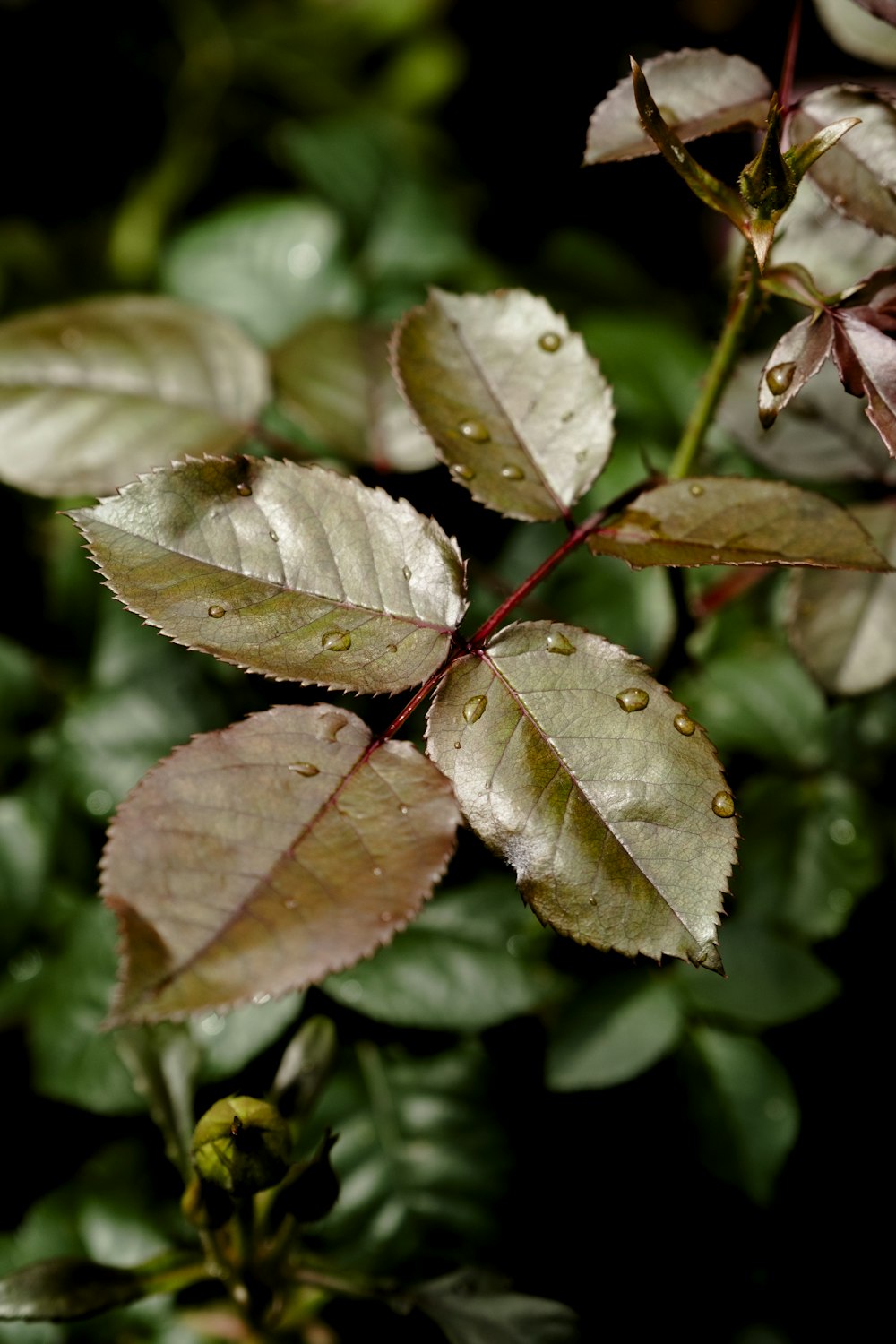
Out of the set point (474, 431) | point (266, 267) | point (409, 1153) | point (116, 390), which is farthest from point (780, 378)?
point (266, 267)

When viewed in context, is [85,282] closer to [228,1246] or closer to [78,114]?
[78,114]

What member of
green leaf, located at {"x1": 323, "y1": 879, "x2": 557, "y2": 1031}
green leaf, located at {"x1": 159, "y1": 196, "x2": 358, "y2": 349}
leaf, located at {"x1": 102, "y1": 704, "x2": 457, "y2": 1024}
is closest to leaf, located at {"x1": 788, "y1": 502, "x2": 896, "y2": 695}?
green leaf, located at {"x1": 323, "y1": 879, "x2": 557, "y2": 1031}

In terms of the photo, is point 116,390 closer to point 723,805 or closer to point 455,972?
point 455,972

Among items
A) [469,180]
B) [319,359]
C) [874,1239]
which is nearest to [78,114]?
[469,180]

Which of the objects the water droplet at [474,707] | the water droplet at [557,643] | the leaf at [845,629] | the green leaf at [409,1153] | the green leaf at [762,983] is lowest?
the green leaf at [409,1153]

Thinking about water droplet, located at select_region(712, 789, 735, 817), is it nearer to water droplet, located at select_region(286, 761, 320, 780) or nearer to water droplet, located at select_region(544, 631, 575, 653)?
water droplet, located at select_region(544, 631, 575, 653)

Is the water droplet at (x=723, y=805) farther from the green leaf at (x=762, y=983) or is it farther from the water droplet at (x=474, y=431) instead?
the green leaf at (x=762, y=983)

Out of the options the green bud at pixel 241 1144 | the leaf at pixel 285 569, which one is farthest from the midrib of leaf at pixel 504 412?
the green bud at pixel 241 1144
